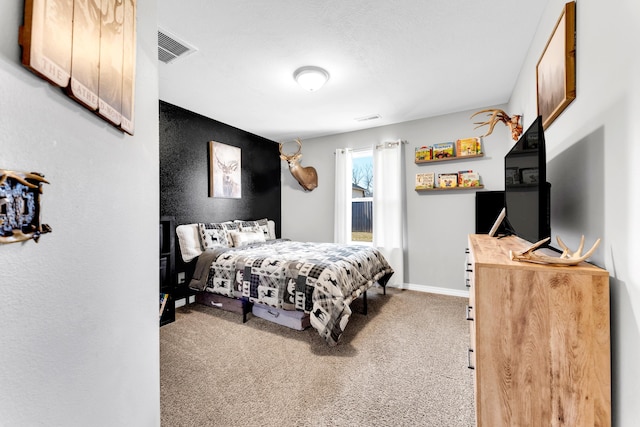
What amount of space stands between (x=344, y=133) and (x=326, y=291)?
3.08 meters

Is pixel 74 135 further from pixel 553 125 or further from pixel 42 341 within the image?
pixel 553 125

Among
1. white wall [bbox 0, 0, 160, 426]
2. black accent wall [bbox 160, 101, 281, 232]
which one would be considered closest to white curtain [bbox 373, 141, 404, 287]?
black accent wall [bbox 160, 101, 281, 232]

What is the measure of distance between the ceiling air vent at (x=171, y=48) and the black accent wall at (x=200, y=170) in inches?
42.2

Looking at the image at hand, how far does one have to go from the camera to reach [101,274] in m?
0.79

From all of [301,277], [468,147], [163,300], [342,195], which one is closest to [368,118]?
[342,195]

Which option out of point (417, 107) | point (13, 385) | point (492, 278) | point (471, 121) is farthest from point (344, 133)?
point (13, 385)

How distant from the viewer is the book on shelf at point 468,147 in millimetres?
3471

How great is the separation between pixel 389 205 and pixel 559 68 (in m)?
2.76

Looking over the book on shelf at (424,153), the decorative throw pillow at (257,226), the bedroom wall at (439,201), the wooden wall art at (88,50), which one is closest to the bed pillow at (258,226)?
the decorative throw pillow at (257,226)

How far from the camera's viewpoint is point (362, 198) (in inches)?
183

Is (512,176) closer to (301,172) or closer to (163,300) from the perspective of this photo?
(163,300)

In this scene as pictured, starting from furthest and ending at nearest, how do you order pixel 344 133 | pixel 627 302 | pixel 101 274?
pixel 344 133 → pixel 627 302 → pixel 101 274

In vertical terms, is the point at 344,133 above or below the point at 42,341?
above

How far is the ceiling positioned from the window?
1074mm
